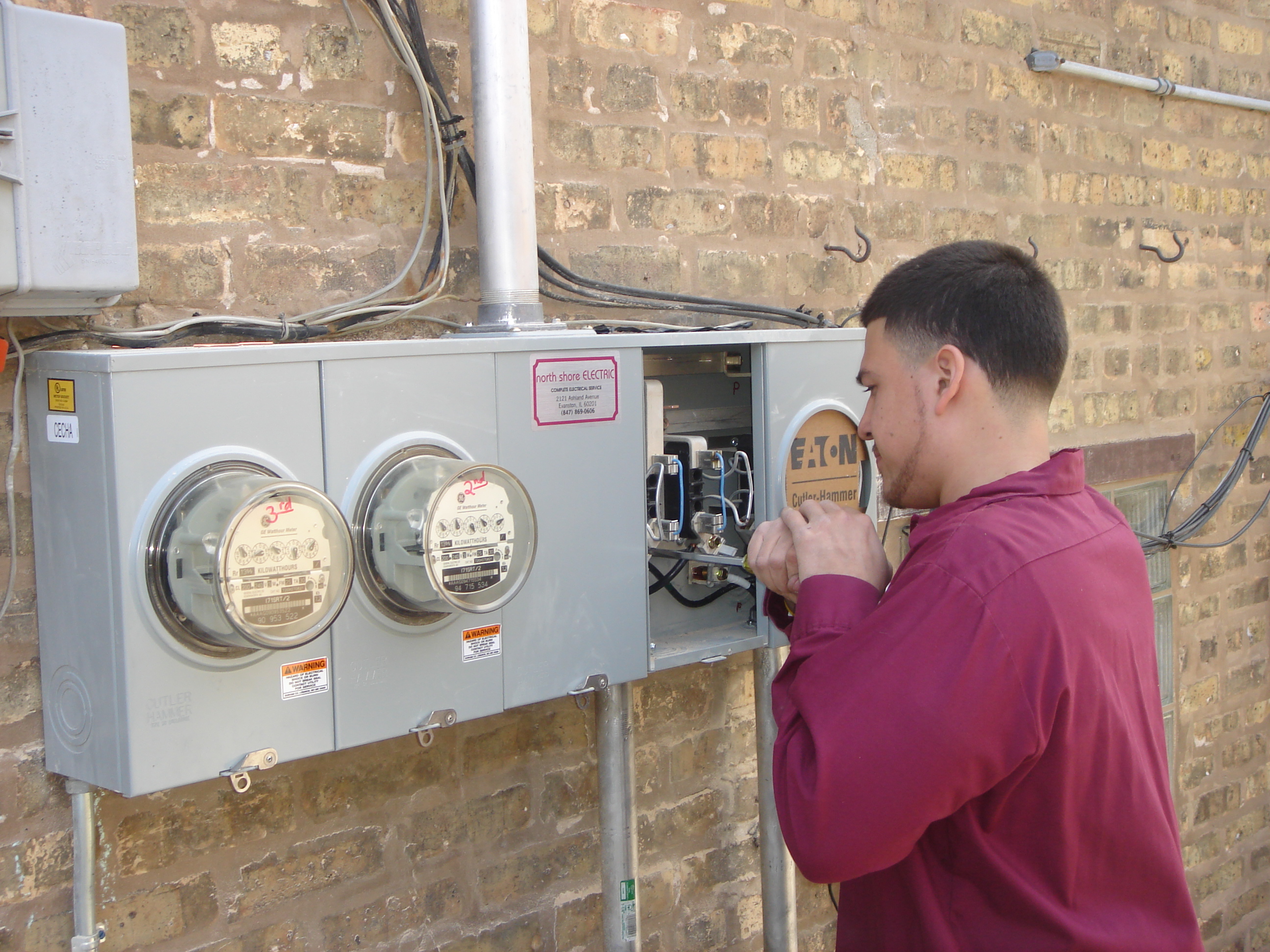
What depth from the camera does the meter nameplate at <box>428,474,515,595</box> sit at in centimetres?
181

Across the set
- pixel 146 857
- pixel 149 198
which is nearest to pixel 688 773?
pixel 146 857

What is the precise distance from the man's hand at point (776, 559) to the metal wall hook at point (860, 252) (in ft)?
4.87

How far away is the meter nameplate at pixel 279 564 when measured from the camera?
5.32 feet

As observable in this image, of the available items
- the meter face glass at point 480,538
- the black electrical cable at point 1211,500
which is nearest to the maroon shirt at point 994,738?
the meter face glass at point 480,538

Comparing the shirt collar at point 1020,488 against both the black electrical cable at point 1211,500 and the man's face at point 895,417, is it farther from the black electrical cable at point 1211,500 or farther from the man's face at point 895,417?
the black electrical cable at point 1211,500

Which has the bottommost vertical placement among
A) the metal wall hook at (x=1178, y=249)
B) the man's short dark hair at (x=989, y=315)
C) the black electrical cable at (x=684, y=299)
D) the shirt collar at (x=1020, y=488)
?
the shirt collar at (x=1020, y=488)

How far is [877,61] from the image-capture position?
10.7 ft

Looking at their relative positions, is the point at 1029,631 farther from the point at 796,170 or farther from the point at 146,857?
the point at 796,170

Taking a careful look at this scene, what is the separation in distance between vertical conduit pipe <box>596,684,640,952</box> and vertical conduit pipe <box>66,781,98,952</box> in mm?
997

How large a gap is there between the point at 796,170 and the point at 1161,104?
1870 mm

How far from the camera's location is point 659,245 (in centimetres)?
281

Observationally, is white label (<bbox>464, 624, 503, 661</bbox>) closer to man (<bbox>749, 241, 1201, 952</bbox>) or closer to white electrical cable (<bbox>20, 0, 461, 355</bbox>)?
man (<bbox>749, 241, 1201, 952</bbox>)

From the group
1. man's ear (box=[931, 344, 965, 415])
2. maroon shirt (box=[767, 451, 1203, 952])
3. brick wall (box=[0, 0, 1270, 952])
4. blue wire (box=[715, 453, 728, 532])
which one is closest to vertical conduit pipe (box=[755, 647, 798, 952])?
brick wall (box=[0, 0, 1270, 952])

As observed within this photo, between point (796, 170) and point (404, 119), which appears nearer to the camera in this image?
point (404, 119)
